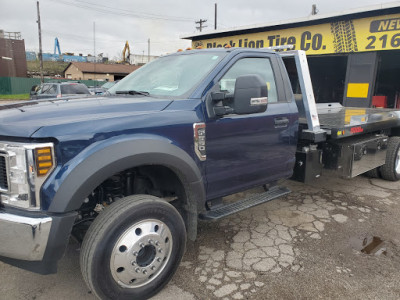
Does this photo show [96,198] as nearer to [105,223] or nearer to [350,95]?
[105,223]

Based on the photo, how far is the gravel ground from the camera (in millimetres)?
2646

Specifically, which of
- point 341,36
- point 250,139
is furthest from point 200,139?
point 341,36

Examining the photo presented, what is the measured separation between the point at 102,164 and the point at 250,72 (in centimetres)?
191

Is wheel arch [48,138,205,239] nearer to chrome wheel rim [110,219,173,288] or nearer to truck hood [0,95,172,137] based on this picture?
truck hood [0,95,172,137]

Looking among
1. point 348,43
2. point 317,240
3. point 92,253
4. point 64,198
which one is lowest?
point 317,240

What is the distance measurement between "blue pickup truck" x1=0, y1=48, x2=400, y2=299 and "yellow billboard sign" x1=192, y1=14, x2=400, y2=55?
23.9 ft

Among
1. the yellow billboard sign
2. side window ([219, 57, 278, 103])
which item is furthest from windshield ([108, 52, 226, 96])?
the yellow billboard sign

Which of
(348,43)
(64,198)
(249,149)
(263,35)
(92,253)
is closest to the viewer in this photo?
(64,198)

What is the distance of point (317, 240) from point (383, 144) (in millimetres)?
2417

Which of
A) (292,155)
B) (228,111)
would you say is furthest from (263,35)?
(228,111)

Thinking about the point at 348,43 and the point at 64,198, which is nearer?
the point at 64,198

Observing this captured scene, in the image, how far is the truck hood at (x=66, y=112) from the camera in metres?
2.07

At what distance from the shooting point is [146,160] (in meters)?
2.36

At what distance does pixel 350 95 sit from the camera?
35.9 feet
